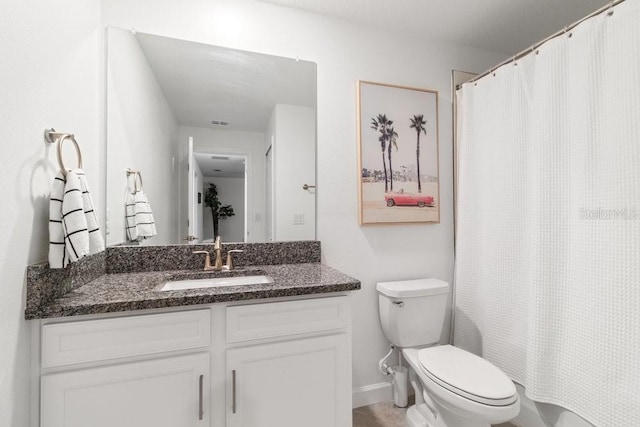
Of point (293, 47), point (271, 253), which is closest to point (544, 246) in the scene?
point (271, 253)

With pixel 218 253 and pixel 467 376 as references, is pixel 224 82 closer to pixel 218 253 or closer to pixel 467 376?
pixel 218 253

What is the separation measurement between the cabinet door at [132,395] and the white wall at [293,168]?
830 mm

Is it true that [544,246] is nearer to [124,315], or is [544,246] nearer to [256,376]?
[256,376]

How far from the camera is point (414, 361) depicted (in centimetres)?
159

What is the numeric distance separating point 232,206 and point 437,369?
1.32 meters

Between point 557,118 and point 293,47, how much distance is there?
4.68 feet

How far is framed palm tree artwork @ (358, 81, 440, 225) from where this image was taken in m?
1.84

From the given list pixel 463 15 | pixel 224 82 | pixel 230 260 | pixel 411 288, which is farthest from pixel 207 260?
pixel 463 15

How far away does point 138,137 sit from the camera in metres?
1.50

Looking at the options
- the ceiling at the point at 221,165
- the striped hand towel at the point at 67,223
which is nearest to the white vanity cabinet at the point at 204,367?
the striped hand towel at the point at 67,223

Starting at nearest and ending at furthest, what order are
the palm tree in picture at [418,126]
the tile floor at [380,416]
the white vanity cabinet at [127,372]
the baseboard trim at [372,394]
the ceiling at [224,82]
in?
1. the white vanity cabinet at [127,372]
2. the ceiling at [224,82]
3. the tile floor at [380,416]
4. the baseboard trim at [372,394]
5. the palm tree in picture at [418,126]

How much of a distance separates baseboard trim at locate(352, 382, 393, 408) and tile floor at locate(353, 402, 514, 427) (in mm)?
25

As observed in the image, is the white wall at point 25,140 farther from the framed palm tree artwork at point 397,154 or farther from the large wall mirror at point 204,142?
the framed palm tree artwork at point 397,154

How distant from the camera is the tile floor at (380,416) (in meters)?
1.67
